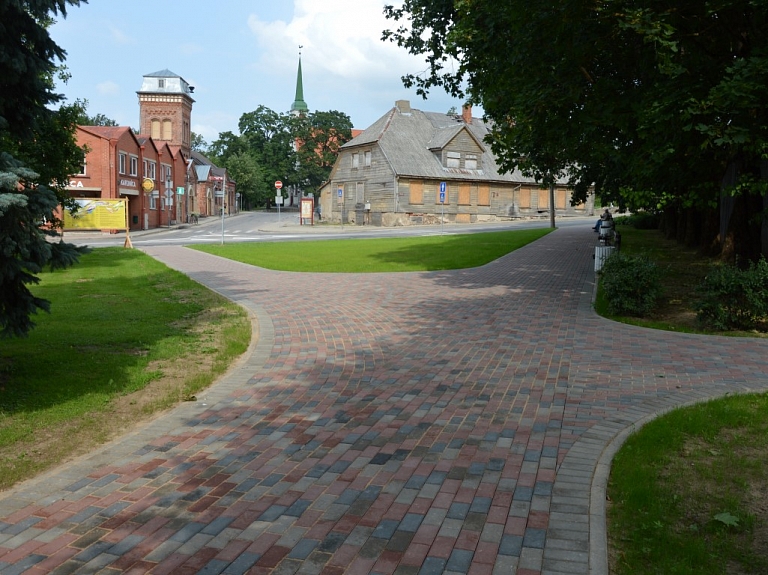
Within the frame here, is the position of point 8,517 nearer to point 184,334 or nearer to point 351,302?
point 184,334

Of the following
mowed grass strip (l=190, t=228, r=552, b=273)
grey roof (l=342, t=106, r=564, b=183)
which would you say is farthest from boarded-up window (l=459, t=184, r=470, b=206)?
mowed grass strip (l=190, t=228, r=552, b=273)

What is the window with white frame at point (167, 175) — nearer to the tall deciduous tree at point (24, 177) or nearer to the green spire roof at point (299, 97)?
the tall deciduous tree at point (24, 177)

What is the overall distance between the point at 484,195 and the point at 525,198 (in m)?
5.39

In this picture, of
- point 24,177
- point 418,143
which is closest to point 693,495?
point 24,177

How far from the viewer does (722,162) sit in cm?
1299

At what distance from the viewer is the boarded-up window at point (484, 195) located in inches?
2378

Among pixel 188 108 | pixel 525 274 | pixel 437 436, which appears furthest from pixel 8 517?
pixel 188 108

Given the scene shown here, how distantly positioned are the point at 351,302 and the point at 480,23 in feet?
22.9

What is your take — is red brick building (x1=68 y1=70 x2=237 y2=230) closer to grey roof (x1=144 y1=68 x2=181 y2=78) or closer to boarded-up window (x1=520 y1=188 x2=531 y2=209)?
grey roof (x1=144 y1=68 x2=181 y2=78)

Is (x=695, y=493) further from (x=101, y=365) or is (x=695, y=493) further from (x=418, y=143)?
(x=418, y=143)

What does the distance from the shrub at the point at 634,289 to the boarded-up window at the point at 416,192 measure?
1765 inches

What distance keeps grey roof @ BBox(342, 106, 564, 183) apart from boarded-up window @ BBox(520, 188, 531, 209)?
3.67 ft

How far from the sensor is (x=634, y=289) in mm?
11414

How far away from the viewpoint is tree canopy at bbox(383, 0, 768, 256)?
979cm
